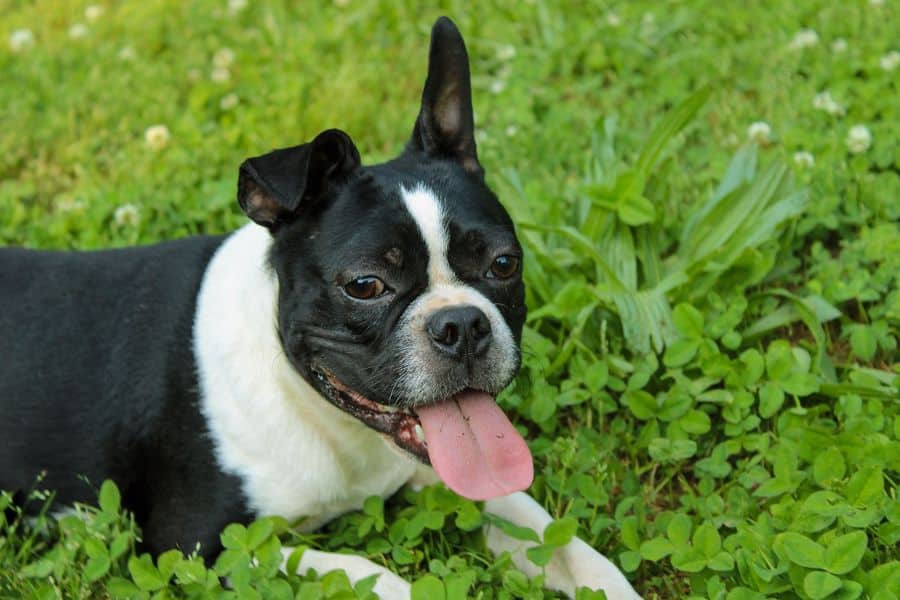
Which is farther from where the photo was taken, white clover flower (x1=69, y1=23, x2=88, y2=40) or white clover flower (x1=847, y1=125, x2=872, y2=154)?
white clover flower (x1=69, y1=23, x2=88, y2=40)

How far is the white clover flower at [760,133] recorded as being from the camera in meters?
5.40

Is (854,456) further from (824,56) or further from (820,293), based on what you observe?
(824,56)

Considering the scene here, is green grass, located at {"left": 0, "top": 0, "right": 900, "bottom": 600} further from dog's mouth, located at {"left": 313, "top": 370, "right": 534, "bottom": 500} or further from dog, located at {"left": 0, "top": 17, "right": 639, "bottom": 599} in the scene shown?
dog's mouth, located at {"left": 313, "top": 370, "right": 534, "bottom": 500}

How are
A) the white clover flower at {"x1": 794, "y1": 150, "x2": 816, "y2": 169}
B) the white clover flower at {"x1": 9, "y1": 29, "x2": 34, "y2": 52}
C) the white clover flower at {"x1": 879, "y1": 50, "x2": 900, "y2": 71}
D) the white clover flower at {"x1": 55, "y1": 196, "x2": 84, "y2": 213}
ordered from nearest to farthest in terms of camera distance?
the white clover flower at {"x1": 794, "y1": 150, "x2": 816, "y2": 169} < the white clover flower at {"x1": 55, "y1": 196, "x2": 84, "y2": 213} < the white clover flower at {"x1": 879, "y1": 50, "x2": 900, "y2": 71} < the white clover flower at {"x1": 9, "y1": 29, "x2": 34, "y2": 52}

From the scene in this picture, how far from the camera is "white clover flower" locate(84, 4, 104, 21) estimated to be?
7203 mm

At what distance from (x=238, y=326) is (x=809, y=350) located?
86.1 inches

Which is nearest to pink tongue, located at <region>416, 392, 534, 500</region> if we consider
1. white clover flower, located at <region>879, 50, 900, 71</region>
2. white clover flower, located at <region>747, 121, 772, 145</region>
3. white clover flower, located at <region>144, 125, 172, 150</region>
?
white clover flower, located at <region>747, 121, 772, 145</region>

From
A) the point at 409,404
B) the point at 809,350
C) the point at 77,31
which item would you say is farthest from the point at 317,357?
the point at 77,31

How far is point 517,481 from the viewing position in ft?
10.9

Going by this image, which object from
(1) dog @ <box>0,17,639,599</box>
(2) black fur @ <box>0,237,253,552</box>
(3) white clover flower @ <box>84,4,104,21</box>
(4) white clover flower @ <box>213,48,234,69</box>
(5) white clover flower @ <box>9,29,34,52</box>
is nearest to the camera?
(1) dog @ <box>0,17,639,599</box>

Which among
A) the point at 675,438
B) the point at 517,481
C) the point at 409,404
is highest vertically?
the point at 409,404

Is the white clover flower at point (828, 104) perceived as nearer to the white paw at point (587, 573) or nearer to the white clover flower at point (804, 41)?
the white clover flower at point (804, 41)

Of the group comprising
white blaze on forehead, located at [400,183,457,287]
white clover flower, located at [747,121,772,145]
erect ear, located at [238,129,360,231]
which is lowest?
white clover flower, located at [747,121,772,145]

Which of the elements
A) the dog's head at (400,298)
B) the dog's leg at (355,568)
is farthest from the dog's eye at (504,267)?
the dog's leg at (355,568)
